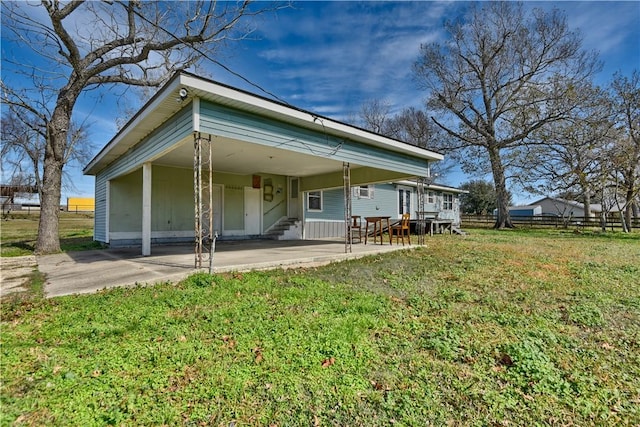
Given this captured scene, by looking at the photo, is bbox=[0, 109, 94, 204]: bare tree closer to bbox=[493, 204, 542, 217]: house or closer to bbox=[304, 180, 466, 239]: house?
bbox=[304, 180, 466, 239]: house

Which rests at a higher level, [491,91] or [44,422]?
[491,91]

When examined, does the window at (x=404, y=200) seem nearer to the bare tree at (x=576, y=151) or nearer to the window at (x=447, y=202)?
the window at (x=447, y=202)

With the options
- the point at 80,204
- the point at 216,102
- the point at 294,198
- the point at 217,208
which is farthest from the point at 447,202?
the point at 80,204

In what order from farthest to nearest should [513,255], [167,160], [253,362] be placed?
[167,160]
[513,255]
[253,362]

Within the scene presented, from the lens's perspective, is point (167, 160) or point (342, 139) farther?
point (167, 160)

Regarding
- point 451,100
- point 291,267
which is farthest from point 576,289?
point 451,100

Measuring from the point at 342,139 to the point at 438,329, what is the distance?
5277 mm

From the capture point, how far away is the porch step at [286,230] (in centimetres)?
1204

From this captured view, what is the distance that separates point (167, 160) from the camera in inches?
351

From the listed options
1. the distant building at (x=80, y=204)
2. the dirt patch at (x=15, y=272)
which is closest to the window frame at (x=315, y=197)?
the dirt patch at (x=15, y=272)

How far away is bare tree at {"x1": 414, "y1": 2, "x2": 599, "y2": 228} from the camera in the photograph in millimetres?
18625

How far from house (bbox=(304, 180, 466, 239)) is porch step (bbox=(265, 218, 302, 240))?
0.37 metres

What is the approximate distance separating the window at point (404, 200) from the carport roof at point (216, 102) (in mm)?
9657

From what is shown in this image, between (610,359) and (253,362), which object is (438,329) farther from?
(253,362)
